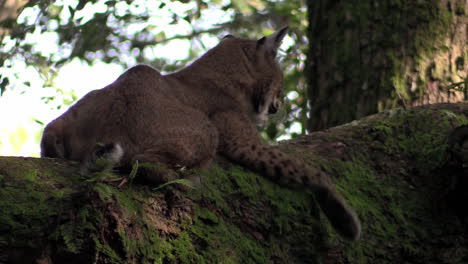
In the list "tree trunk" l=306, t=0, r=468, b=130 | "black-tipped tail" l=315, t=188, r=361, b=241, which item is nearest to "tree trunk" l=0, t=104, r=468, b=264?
"black-tipped tail" l=315, t=188, r=361, b=241

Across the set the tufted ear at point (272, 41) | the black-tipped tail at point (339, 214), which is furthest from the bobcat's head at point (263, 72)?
the black-tipped tail at point (339, 214)

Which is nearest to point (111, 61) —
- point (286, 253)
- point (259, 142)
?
point (259, 142)

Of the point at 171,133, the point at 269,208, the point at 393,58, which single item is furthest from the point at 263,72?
the point at 269,208

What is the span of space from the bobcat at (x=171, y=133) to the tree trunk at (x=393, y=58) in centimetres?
180

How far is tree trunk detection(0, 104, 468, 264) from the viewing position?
2713 millimetres

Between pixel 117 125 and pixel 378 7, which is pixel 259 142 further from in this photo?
pixel 378 7

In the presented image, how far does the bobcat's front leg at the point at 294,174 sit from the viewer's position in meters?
3.99

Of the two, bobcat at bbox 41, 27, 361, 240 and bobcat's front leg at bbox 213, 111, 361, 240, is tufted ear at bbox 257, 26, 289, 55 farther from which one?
bobcat's front leg at bbox 213, 111, 361, 240

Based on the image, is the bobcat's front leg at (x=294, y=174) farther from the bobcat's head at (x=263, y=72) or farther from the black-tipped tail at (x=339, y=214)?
the bobcat's head at (x=263, y=72)

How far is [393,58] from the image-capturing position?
20.8 feet

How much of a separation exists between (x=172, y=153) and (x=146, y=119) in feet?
1.08

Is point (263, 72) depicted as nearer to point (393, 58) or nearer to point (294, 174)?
point (393, 58)

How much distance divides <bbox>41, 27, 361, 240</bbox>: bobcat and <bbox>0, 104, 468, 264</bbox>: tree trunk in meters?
0.14

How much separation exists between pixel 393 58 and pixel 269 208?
10.5 feet
